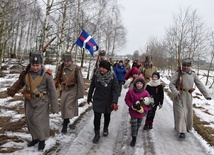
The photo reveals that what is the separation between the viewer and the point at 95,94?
16.4 ft

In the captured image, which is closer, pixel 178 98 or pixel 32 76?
pixel 32 76

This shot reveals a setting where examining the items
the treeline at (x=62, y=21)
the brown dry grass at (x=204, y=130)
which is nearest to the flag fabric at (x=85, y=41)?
the treeline at (x=62, y=21)

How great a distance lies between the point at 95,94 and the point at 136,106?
98cm

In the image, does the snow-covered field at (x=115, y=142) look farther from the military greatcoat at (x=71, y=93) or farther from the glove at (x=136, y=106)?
the glove at (x=136, y=106)

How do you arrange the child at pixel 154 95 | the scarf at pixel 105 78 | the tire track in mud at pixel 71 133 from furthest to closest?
the child at pixel 154 95 < the scarf at pixel 105 78 < the tire track in mud at pixel 71 133

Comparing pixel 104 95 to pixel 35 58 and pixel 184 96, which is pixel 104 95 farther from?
pixel 184 96

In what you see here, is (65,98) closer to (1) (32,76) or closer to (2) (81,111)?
(1) (32,76)

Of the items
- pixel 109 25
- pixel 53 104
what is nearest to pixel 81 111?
pixel 53 104

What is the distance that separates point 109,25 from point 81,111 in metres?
20.7

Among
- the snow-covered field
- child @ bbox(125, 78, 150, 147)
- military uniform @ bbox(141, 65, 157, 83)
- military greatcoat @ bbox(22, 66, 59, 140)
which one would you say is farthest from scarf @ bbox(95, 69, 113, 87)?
military uniform @ bbox(141, 65, 157, 83)

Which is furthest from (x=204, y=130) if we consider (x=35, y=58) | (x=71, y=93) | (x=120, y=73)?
(x=35, y=58)

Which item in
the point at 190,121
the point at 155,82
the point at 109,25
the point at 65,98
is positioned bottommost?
the point at 190,121

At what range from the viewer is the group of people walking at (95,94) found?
4.00 metres

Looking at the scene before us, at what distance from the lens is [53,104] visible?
4156mm
